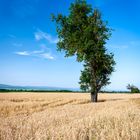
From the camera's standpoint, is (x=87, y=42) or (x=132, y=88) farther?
(x=132, y=88)

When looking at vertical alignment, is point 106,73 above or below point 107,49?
below

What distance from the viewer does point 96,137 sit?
7.77 meters

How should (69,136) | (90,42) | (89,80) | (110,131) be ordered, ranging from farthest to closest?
(89,80), (90,42), (110,131), (69,136)

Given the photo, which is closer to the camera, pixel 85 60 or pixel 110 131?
pixel 110 131

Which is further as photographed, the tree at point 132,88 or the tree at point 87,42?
the tree at point 132,88

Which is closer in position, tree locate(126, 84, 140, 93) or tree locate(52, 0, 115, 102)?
tree locate(52, 0, 115, 102)

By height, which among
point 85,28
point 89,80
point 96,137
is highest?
point 85,28

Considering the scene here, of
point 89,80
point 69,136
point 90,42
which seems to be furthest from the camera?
point 89,80

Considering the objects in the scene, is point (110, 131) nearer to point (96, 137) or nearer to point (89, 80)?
point (96, 137)

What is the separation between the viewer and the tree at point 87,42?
132 feet

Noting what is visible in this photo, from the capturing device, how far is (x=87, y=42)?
40094 mm

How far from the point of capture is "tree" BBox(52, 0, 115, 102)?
40.3m

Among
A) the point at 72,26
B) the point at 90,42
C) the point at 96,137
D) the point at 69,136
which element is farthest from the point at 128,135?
the point at 72,26

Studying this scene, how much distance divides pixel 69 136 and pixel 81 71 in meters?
35.9
